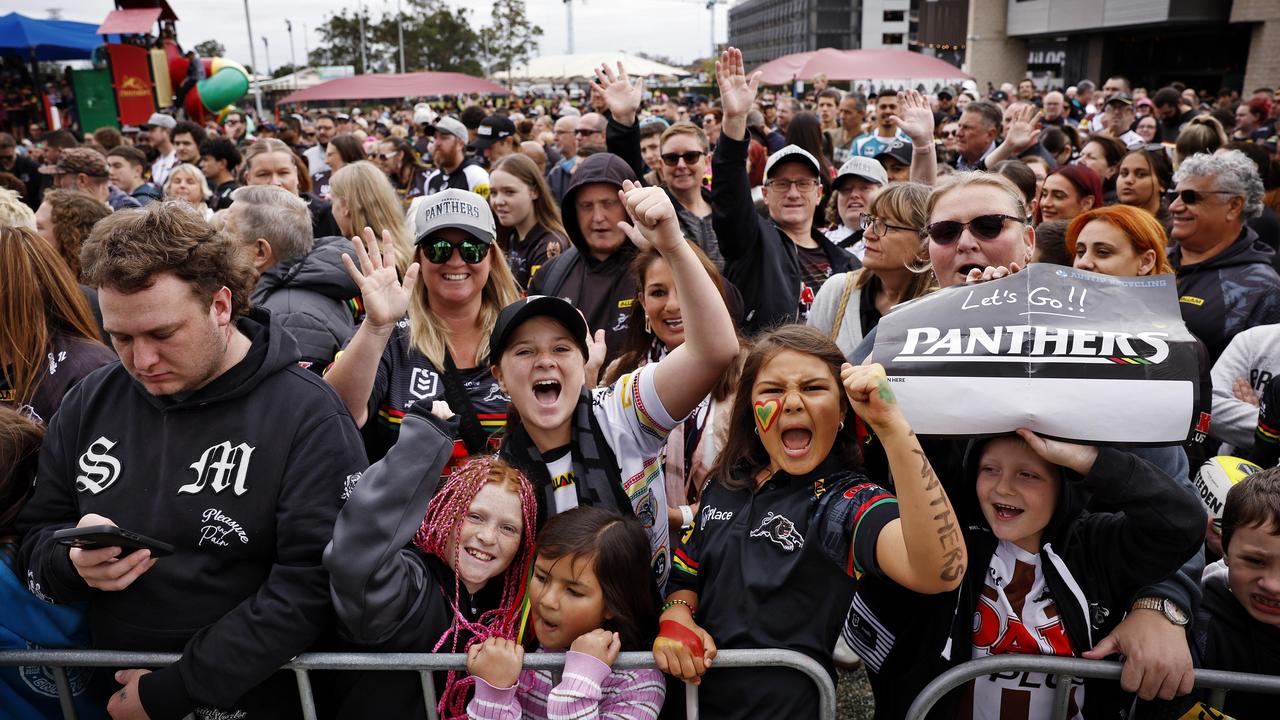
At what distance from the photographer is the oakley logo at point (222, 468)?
2.27m

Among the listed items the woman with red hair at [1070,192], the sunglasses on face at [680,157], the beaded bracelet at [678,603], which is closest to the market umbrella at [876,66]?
the woman with red hair at [1070,192]

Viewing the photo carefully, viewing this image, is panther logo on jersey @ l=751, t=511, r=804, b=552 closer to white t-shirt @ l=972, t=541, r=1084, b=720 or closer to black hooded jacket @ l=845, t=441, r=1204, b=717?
black hooded jacket @ l=845, t=441, r=1204, b=717

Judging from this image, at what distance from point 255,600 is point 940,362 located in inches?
73.5

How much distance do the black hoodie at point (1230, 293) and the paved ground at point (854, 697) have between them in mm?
2237

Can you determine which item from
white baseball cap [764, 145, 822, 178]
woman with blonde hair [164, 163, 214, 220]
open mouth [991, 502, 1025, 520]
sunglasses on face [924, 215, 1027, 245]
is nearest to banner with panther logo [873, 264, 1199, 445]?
open mouth [991, 502, 1025, 520]

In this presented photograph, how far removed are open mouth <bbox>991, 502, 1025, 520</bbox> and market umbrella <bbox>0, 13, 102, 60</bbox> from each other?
26.3 m

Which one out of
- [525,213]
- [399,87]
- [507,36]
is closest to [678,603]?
[525,213]

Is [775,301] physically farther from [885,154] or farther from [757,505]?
[885,154]

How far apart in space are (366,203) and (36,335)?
7.64 ft

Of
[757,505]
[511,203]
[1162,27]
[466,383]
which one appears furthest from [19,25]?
[1162,27]

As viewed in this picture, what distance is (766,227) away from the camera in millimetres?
4500

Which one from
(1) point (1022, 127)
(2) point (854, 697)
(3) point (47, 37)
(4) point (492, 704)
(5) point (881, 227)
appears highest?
(3) point (47, 37)

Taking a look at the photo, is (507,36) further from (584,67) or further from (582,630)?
(582,630)

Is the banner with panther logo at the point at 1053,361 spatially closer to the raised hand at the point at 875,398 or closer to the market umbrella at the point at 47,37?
the raised hand at the point at 875,398
